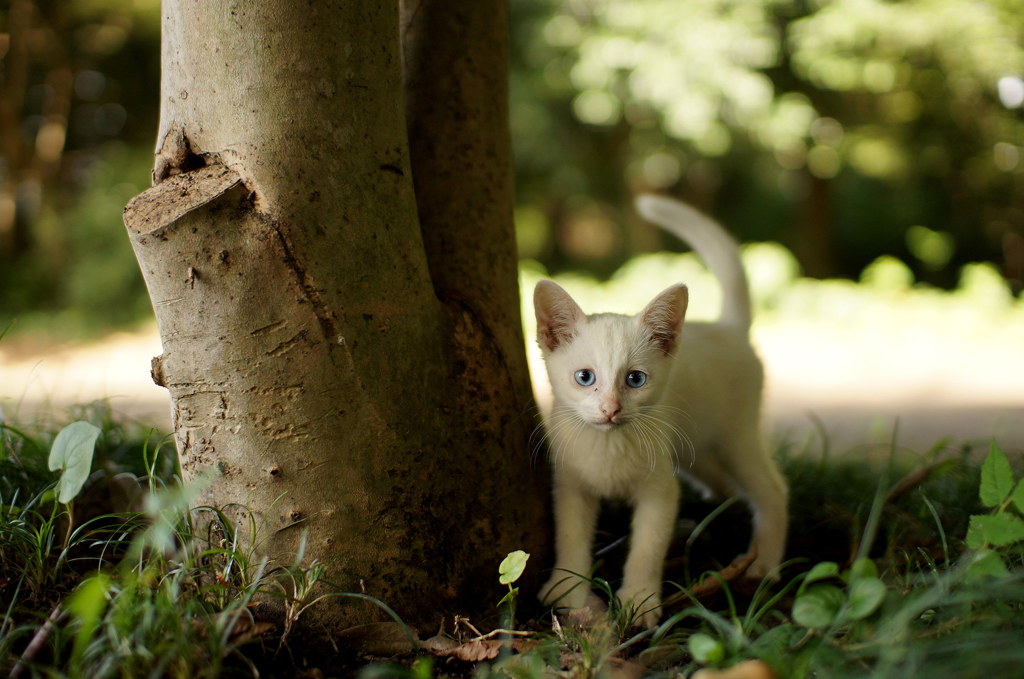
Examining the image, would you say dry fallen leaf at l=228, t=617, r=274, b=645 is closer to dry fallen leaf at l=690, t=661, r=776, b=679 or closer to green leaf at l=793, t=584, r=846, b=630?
dry fallen leaf at l=690, t=661, r=776, b=679

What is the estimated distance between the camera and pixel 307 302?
63.1 inches

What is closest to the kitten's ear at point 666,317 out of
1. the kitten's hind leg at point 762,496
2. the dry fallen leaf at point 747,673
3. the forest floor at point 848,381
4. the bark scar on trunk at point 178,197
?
the kitten's hind leg at point 762,496

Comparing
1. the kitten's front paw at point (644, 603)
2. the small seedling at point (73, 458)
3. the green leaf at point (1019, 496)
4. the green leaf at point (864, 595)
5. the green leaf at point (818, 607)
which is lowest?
the kitten's front paw at point (644, 603)

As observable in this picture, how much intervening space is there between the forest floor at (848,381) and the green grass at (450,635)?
4.96 feet

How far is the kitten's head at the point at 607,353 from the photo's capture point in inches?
74.9

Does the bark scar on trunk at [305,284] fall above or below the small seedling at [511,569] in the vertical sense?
above

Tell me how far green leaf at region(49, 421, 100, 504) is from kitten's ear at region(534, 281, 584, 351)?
1.10 metres

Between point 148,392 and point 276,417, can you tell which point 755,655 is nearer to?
point 276,417

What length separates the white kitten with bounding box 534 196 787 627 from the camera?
6.26 feet

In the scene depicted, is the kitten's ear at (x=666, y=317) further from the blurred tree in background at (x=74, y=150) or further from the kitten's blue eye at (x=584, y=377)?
the blurred tree in background at (x=74, y=150)

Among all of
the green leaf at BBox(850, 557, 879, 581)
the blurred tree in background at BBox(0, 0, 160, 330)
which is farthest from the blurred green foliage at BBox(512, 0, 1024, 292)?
the green leaf at BBox(850, 557, 879, 581)

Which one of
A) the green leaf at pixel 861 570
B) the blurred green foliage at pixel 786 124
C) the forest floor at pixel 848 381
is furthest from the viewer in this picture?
the blurred green foliage at pixel 786 124

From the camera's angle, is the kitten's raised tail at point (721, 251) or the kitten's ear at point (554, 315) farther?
the kitten's raised tail at point (721, 251)

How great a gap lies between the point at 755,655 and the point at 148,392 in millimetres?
4928
